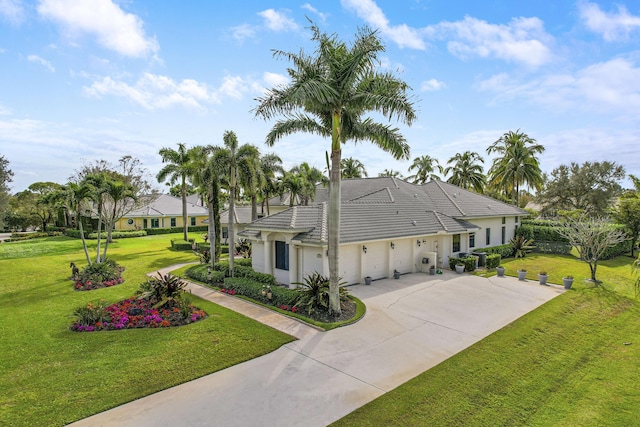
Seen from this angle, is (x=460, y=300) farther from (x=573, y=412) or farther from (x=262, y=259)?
(x=262, y=259)

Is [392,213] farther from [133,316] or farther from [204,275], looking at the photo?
[133,316]

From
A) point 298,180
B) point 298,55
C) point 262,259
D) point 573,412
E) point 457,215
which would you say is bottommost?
point 573,412

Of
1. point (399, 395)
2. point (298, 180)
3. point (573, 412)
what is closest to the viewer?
point (573, 412)

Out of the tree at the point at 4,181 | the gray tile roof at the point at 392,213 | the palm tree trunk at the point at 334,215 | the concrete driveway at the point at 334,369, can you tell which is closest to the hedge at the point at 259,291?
the palm tree trunk at the point at 334,215

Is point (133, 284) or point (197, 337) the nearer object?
point (197, 337)

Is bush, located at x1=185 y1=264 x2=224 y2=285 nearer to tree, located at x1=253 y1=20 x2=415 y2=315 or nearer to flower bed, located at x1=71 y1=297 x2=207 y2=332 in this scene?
flower bed, located at x1=71 y1=297 x2=207 y2=332

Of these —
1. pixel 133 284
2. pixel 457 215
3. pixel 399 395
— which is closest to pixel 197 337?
pixel 399 395

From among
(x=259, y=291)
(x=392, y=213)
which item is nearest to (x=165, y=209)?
(x=392, y=213)
